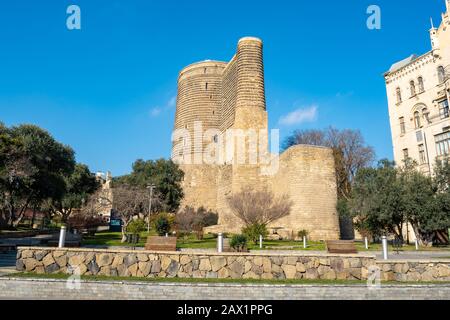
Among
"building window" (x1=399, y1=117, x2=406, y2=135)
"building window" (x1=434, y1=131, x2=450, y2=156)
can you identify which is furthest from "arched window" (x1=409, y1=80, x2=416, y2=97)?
"building window" (x1=434, y1=131, x2=450, y2=156)

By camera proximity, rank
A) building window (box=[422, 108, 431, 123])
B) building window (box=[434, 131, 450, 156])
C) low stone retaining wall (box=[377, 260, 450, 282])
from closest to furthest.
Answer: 1. low stone retaining wall (box=[377, 260, 450, 282])
2. building window (box=[434, 131, 450, 156])
3. building window (box=[422, 108, 431, 123])

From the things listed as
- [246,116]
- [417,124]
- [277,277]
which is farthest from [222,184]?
[277,277]

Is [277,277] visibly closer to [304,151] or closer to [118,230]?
[304,151]

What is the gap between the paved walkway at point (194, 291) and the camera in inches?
270

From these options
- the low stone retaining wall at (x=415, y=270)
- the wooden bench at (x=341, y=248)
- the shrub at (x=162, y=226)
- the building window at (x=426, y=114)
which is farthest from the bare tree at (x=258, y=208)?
the building window at (x=426, y=114)

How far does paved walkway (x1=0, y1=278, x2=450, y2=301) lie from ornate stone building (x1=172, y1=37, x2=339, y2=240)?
2067 centimetres

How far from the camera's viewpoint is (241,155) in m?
32.4

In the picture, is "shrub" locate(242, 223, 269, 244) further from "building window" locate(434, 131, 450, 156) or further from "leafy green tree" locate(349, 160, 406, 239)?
"building window" locate(434, 131, 450, 156)

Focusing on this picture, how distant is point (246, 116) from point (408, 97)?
597 inches

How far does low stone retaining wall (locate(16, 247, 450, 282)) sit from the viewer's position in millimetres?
8820

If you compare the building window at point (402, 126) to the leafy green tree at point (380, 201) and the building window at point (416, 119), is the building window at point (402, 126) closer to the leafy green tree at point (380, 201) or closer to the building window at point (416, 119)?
the building window at point (416, 119)

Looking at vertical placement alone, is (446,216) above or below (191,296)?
above

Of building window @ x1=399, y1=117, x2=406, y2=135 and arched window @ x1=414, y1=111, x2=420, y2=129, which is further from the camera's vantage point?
building window @ x1=399, y1=117, x2=406, y2=135

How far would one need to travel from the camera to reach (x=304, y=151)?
29.1 meters
